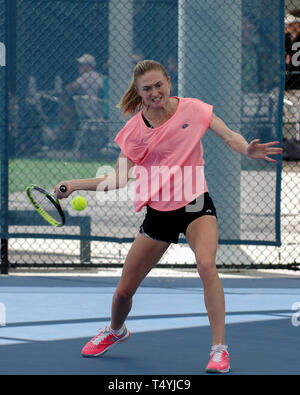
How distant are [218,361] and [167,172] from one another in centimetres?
110

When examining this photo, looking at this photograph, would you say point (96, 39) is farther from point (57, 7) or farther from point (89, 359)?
point (89, 359)

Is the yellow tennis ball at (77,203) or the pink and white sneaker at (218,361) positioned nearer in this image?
the pink and white sneaker at (218,361)

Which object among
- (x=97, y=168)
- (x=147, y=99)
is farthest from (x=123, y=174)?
(x=97, y=168)

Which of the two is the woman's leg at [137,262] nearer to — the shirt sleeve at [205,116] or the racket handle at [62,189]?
the racket handle at [62,189]

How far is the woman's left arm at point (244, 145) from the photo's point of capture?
201 inches

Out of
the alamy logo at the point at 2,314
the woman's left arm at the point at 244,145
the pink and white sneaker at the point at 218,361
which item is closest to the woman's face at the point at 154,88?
the woman's left arm at the point at 244,145

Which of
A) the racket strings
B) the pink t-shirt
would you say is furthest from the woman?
the racket strings

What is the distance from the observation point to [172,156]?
Answer: 208 inches

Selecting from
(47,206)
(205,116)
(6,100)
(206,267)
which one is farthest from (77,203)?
(6,100)

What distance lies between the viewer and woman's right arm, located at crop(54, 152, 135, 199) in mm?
5344

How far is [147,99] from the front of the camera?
5285 mm

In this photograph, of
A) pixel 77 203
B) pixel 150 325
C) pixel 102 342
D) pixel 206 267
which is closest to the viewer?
pixel 206 267

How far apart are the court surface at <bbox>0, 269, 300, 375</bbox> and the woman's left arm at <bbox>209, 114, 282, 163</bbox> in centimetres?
124

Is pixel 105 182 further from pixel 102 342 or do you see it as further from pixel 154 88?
pixel 102 342
